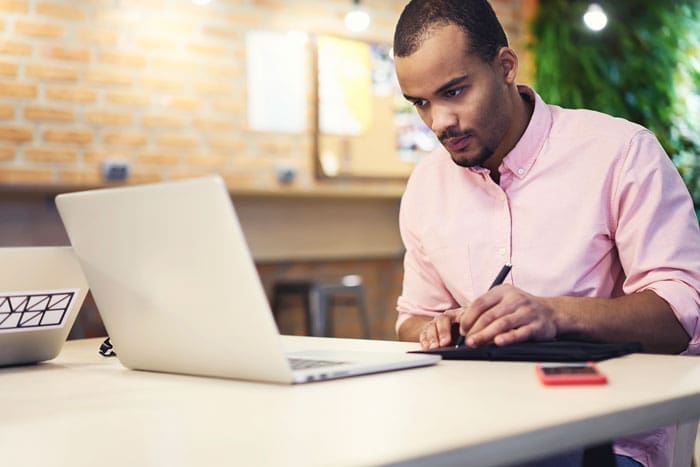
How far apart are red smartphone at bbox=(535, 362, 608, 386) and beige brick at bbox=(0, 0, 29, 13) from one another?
3835mm

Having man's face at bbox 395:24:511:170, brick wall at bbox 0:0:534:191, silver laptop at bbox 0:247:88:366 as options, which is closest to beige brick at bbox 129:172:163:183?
brick wall at bbox 0:0:534:191

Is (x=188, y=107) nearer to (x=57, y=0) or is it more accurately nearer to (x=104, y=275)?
(x=57, y=0)

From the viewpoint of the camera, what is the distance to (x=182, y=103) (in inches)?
182

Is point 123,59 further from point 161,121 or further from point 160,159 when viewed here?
point 160,159

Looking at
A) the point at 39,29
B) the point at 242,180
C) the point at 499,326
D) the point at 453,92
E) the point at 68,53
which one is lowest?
the point at 242,180

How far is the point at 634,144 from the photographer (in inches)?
63.4

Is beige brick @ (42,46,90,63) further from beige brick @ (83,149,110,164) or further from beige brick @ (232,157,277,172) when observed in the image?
beige brick @ (232,157,277,172)

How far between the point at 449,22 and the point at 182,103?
315cm

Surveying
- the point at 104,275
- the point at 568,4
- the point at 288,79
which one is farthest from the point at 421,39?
the point at 568,4

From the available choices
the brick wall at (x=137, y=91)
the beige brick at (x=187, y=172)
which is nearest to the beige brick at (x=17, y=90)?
the brick wall at (x=137, y=91)

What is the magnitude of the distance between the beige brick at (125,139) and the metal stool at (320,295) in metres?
1.01

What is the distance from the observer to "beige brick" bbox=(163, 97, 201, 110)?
4.57 meters

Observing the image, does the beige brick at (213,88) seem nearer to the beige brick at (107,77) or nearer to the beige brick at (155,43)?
the beige brick at (155,43)

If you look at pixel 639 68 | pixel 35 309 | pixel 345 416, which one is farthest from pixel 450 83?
pixel 639 68
